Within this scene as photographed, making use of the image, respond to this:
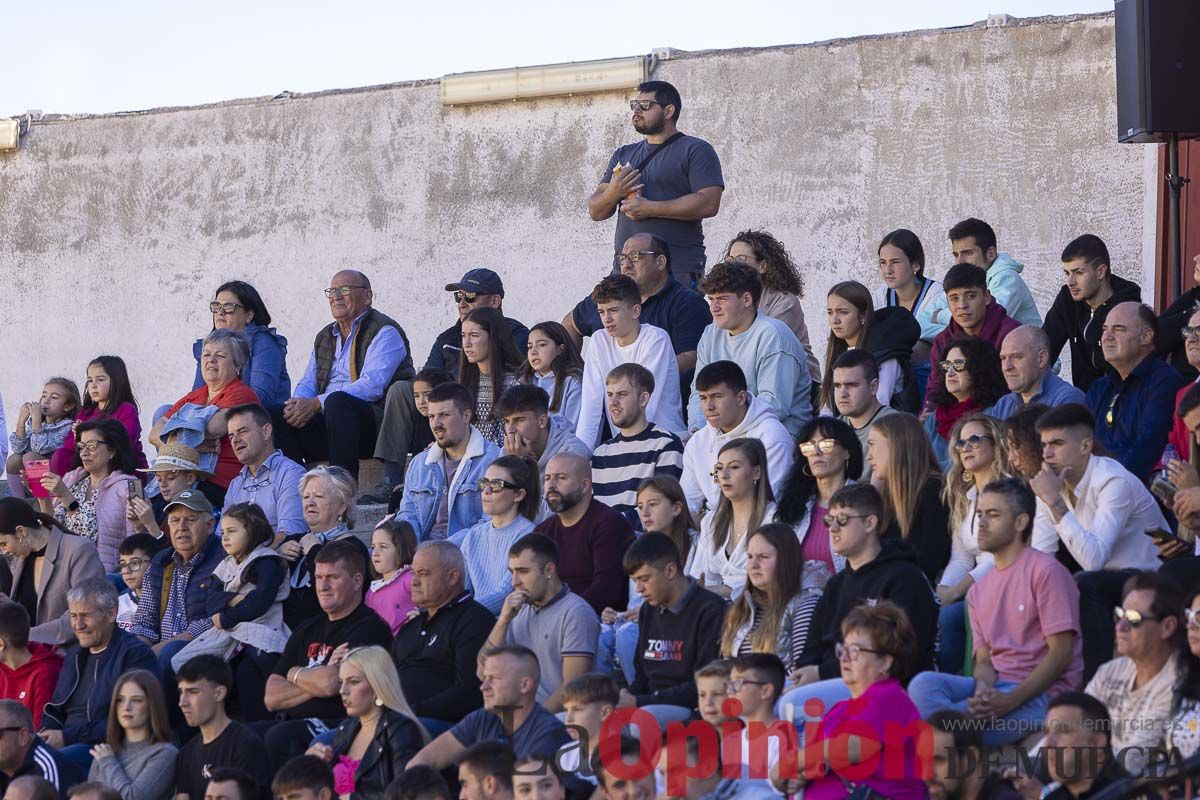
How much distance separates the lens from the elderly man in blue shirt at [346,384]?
962 cm

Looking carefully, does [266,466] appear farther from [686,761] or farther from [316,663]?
[686,761]

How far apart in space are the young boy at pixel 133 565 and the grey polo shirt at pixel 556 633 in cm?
224

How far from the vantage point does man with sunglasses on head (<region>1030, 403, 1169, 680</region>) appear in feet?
20.6

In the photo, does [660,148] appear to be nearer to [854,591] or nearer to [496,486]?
[496,486]

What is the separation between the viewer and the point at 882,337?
8.55 metres

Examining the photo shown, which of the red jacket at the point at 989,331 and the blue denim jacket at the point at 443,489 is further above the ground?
the red jacket at the point at 989,331

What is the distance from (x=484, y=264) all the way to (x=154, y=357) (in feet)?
9.19

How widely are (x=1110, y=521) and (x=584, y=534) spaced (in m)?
2.17

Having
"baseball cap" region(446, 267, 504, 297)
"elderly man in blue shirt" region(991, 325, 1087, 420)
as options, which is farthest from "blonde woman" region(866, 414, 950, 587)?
"baseball cap" region(446, 267, 504, 297)

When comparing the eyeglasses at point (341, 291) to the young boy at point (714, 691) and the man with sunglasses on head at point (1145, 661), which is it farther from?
the man with sunglasses on head at point (1145, 661)

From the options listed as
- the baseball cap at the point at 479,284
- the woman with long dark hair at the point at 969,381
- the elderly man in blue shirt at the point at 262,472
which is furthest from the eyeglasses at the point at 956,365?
the elderly man in blue shirt at the point at 262,472

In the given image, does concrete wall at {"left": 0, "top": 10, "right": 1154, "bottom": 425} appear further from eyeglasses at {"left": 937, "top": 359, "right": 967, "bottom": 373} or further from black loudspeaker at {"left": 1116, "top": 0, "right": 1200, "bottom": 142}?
eyeglasses at {"left": 937, "top": 359, "right": 967, "bottom": 373}

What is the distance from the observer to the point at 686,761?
5.91m

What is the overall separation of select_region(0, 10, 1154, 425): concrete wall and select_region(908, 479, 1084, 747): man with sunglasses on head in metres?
4.60
